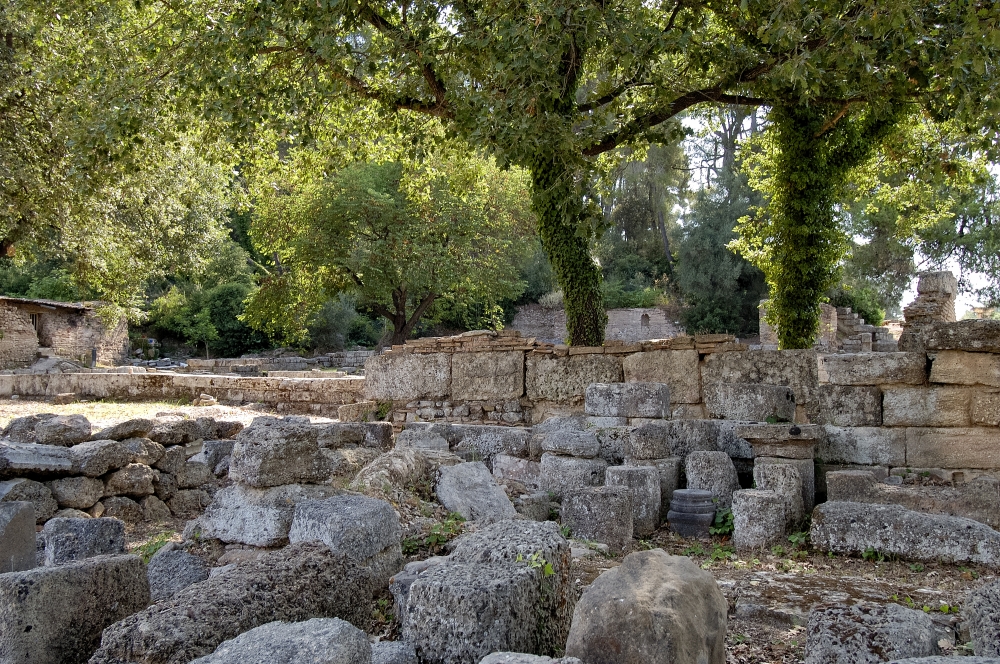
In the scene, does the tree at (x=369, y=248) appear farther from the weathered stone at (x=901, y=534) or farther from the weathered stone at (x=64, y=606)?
the weathered stone at (x=64, y=606)

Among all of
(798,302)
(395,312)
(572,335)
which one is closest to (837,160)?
(798,302)

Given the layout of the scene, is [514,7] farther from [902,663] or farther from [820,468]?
[902,663]

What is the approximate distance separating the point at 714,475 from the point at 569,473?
1423 mm

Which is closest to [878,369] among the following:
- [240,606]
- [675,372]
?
[675,372]

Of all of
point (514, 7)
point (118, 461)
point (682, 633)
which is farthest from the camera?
point (514, 7)

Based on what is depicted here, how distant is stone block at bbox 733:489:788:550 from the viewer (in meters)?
6.11

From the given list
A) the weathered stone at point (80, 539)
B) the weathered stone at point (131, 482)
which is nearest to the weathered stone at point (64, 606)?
the weathered stone at point (80, 539)

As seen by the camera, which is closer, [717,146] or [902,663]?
[902,663]

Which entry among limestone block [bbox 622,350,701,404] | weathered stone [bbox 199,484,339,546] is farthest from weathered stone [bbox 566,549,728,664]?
limestone block [bbox 622,350,701,404]

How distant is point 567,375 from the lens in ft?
32.5

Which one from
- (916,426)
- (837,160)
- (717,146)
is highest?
(717,146)

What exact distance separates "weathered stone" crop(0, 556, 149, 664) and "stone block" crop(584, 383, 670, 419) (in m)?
5.60

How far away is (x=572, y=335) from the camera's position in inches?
454

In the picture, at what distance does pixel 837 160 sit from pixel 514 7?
22.0ft
